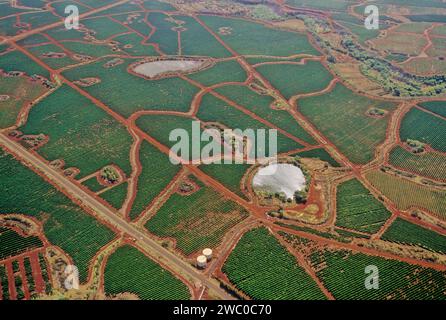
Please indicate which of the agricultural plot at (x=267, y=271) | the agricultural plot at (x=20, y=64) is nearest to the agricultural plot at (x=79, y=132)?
the agricultural plot at (x=20, y=64)

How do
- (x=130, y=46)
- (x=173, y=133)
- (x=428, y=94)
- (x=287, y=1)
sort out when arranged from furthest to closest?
1. (x=287, y=1)
2. (x=130, y=46)
3. (x=428, y=94)
4. (x=173, y=133)

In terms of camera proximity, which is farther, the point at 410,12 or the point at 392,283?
the point at 410,12

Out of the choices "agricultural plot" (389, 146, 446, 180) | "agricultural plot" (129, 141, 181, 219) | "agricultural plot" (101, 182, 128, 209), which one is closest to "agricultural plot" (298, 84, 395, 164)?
"agricultural plot" (389, 146, 446, 180)

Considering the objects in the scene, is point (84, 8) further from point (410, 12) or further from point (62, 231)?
point (410, 12)

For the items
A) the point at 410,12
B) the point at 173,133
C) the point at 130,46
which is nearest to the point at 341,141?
the point at 173,133

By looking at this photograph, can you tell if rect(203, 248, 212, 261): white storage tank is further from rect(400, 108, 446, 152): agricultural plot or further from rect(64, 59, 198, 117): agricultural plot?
rect(400, 108, 446, 152): agricultural plot

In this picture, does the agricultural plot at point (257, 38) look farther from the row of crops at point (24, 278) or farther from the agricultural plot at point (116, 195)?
the row of crops at point (24, 278)

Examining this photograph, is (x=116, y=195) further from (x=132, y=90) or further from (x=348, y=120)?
(x=348, y=120)

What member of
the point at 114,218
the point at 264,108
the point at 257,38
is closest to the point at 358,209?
the point at 264,108
